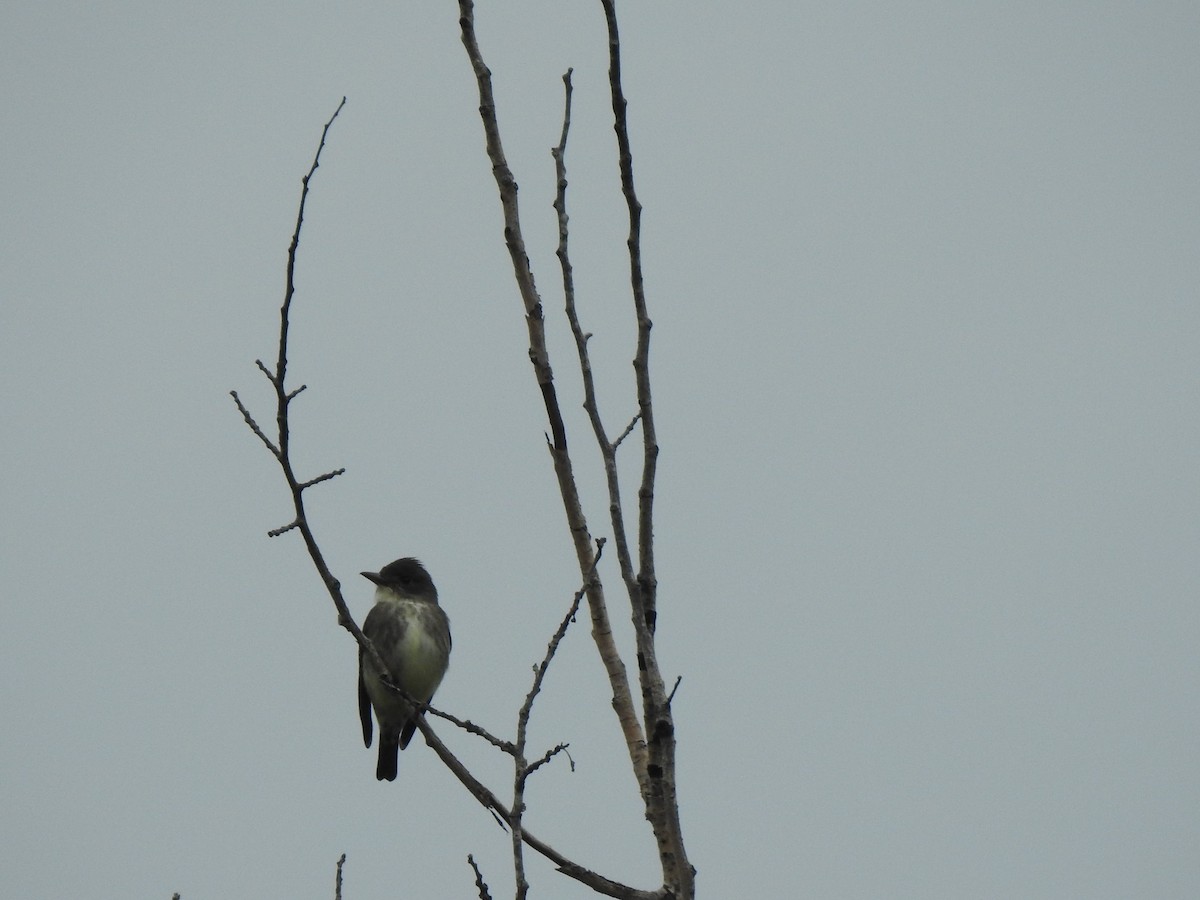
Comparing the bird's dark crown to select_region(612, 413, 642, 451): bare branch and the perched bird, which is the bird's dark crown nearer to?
the perched bird

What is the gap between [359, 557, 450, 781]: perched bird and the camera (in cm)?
963

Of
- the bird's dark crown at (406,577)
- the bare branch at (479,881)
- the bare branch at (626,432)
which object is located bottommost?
the bare branch at (479,881)

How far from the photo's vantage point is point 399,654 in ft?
31.6

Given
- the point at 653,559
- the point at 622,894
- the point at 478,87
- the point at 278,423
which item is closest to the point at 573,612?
the point at 653,559

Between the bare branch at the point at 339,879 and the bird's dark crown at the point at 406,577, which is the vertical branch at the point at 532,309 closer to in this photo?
the bare branch at the point at 339,879

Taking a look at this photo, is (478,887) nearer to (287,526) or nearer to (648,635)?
(648,635)

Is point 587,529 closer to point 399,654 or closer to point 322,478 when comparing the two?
point 322,478

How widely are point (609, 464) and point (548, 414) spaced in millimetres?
237

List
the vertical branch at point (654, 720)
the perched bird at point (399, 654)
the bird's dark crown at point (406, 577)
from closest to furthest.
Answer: the vertical branch at point (654, 720) → the perched bird at point (399, 654) → the bird's dark crown at point (406, 577)

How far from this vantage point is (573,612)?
4094 millimetres

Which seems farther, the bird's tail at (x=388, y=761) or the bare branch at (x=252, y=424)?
the bird's tail at (x=388, y=761)

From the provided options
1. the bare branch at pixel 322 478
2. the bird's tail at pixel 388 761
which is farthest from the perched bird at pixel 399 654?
the bare branch at pixel 322 478

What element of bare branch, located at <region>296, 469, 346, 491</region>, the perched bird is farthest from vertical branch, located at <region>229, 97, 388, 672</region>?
the perched bird

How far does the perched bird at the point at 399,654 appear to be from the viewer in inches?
379
